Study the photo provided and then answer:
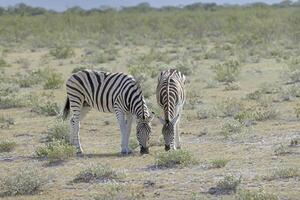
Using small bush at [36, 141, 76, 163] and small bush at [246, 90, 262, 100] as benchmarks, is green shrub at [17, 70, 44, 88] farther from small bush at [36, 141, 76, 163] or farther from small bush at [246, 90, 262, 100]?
small bush at [36, 141, 76, 163]

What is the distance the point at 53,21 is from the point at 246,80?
43.8 metres

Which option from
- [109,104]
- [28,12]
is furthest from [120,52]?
[28,12]

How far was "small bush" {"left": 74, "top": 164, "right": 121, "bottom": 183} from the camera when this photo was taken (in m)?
11.5

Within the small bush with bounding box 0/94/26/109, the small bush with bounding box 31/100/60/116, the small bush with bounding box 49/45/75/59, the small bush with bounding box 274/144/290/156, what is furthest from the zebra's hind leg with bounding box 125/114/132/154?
the small bush with bounding box 49/45/75/59

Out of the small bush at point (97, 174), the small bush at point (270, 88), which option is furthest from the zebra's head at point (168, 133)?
the small bush at point (270, 88)

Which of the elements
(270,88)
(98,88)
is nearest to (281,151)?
(98,88)

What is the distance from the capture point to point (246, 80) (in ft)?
85.5

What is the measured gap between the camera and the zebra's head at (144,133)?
13.3 metres

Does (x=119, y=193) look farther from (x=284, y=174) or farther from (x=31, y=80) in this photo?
(x=31, y=80)

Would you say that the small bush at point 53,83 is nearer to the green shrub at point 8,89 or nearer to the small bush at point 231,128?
the green shrub at point 8,89

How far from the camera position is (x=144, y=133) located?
13281 mm

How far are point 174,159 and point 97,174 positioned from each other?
1535 mm

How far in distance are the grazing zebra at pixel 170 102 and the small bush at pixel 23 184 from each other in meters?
2.92

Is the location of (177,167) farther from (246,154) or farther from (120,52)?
(120,52)
